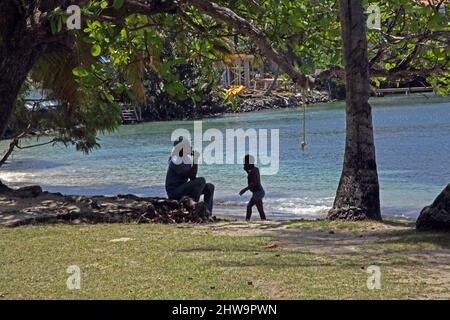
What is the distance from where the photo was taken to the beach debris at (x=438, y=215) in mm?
10555

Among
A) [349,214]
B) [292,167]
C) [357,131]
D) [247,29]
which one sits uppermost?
[247,29]

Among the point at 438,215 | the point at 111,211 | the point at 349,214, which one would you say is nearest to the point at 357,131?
the point at 349,214

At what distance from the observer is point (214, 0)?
14234mm

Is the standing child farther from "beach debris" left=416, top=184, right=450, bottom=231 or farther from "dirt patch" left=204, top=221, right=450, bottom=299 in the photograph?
"beach debris" left=416, top=184, right=450, bottom=231

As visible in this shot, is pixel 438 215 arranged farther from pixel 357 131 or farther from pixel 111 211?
pixel 111 211

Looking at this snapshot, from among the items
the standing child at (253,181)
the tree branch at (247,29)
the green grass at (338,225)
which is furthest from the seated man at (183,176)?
the tree branch at (247,29)

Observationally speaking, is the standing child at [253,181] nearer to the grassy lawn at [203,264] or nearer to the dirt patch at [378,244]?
the dirt patch at [378,244]

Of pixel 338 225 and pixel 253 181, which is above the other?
pixel 253 181

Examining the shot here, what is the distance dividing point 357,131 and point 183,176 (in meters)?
3.41

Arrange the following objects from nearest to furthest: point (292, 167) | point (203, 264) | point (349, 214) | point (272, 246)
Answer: point (203, 264) → point (272, 246) → point (349, 214) → point (292, 167)

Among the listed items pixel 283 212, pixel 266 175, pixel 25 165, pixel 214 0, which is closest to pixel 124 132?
pixel 25 165

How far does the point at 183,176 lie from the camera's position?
14.9 m

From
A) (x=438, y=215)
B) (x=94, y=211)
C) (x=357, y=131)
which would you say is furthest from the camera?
(x=94, y=211)
